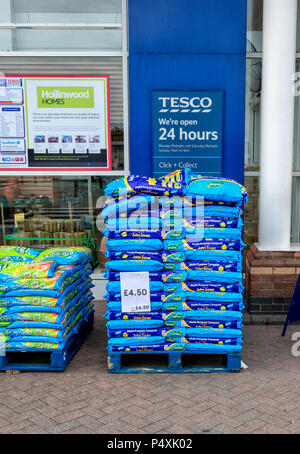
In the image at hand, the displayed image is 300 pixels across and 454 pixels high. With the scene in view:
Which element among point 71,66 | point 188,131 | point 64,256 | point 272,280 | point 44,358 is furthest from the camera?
point 71,66

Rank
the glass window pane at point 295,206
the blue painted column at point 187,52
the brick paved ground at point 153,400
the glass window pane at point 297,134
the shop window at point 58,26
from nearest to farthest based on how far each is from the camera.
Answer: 1. the brick paved ground at point 153,400
2. the blue painted column at point 187,52
3. the shop window at point 58,26
4. the glass window pane at point 297,134
5. the glass window pane at point 295,206

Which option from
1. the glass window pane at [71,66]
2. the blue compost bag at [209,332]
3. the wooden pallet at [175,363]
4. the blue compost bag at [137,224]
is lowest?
the wooden pallet at [175,363]

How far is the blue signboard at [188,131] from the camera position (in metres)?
7.20

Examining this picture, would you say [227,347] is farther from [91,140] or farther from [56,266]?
[91,140]

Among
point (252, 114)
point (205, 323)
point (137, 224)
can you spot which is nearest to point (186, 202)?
point (137, 224)

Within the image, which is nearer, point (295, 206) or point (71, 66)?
point (71, 66)

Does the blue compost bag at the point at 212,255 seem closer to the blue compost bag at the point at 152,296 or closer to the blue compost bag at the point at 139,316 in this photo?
the blue compost bag at the point at 152,296

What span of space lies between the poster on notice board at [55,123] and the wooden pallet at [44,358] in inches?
105

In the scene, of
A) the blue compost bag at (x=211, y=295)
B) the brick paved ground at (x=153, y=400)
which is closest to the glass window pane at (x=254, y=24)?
the blue compost bag at (x=211, y=295)

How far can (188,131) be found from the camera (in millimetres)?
7262

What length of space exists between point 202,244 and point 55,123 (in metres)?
3.51

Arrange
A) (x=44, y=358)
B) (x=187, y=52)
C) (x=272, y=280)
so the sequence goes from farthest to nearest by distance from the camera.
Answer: (x=187, y=52), (x=272, y=280), (x=44, y=358)

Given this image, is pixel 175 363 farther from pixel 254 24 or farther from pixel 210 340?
pixel 254 24

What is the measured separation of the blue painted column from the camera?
704 cm
